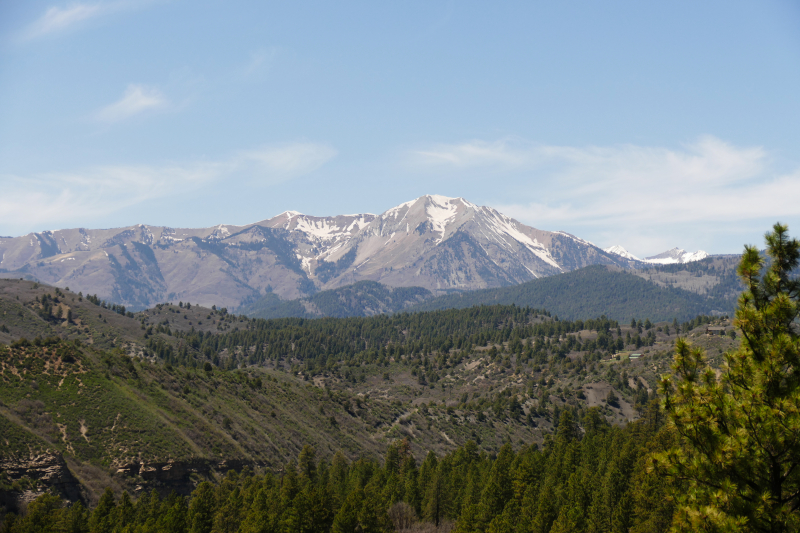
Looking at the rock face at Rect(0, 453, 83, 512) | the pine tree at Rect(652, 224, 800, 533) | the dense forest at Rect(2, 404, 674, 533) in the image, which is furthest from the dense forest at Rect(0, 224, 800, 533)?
the rock face at Rect(0, 453, 83, 512)

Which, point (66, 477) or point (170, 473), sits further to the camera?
point (170, 473)

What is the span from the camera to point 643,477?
6038cm

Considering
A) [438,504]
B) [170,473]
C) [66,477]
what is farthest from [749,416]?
[170,473]

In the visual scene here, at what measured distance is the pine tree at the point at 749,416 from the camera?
16.8 m

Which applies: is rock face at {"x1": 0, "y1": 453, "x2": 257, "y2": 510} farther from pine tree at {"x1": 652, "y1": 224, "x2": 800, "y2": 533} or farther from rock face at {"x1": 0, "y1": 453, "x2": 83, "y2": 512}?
pine tree at {"x1": 652, "y1": 224, "x2": 800, "y2": 533}

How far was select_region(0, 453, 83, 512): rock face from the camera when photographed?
80125mm

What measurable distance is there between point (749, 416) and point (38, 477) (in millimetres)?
97166

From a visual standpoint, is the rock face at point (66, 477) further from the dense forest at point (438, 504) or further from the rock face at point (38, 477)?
the dense forest at point (438, 504)

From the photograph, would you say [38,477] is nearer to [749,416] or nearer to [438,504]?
[438,504]

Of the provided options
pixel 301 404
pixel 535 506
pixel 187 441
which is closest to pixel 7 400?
pixel 187 441

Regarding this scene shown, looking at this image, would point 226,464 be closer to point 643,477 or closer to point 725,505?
point 643,477

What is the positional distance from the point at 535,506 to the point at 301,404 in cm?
10166

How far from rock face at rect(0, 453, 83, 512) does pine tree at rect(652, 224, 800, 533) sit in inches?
3643

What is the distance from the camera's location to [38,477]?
3297 inches
